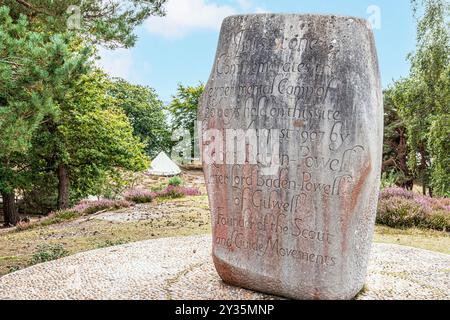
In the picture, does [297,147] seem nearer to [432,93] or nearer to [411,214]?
[411,214]

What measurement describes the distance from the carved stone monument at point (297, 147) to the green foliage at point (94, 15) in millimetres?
5339

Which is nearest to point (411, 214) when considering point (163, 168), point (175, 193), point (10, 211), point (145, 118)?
point (175, 193)

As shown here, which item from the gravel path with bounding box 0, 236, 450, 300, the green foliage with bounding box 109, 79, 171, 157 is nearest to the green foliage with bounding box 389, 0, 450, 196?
the gravel path with bounding box 0, 236, 450, 300

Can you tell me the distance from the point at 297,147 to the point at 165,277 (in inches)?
98.9

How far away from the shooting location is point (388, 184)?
15.9 metres

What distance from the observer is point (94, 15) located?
36.7 ft

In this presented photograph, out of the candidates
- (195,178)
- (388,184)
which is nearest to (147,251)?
(388,184)

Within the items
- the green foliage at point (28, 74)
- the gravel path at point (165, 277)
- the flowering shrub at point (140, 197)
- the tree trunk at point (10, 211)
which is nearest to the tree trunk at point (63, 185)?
the tree trunk at point (10, 211)

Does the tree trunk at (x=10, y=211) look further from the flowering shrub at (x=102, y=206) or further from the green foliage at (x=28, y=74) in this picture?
the green foliage at (x=28, y=74)

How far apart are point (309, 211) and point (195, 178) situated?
2671 cm

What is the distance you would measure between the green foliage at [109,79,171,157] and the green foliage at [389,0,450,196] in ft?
67.1

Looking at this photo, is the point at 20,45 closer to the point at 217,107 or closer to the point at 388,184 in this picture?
the point at 217,107

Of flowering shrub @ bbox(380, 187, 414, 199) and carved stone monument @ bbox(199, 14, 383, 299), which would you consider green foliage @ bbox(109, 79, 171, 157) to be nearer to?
flowering shrub @ bbox(380, 187, 414, 199)

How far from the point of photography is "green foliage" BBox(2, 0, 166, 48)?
950 cm
